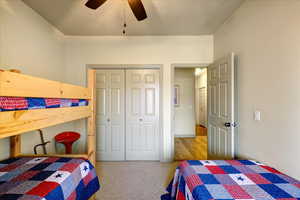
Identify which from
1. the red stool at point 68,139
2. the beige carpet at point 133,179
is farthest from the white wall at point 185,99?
the red stool at point 68,139

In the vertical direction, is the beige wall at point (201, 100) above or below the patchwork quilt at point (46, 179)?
above

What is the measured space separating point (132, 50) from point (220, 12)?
173 centimetres

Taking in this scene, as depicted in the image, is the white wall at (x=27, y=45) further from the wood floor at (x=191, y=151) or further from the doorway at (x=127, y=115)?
the wood floor at (x=191, y=151)

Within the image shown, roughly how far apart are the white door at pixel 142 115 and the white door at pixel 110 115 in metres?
0.13

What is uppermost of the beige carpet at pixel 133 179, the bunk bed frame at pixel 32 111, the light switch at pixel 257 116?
the bunk bed frame at pixel 32 111

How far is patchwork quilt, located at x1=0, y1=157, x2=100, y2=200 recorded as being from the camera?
1128 millimetres

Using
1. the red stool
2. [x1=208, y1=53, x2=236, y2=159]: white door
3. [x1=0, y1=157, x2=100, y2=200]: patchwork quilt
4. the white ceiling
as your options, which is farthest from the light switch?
the red stool

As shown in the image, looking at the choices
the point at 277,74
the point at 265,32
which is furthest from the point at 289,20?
the point at 277,74

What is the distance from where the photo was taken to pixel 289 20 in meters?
1.47

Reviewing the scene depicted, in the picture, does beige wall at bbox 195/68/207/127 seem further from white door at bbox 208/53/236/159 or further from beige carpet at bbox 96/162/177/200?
beige carpet at bbox 96/162/177/200

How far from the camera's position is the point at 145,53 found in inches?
129

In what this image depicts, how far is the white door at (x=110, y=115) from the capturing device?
10.9 feet

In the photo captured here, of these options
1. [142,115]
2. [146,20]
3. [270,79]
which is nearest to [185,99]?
[142,115]

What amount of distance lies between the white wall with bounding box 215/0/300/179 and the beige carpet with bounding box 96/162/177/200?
4.32 feet
